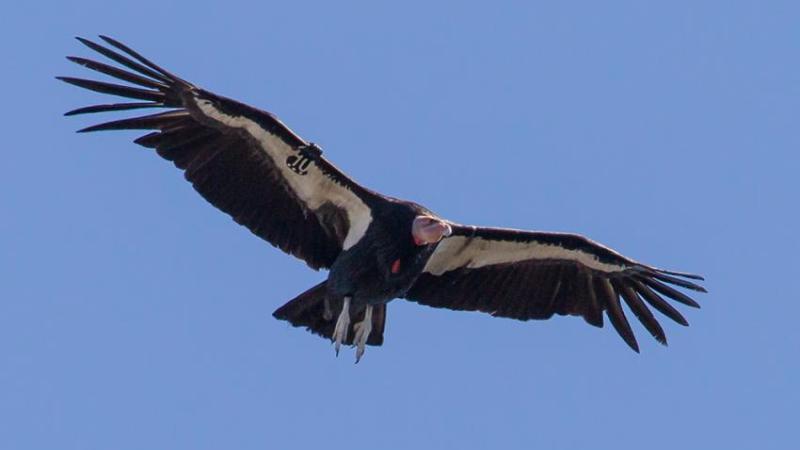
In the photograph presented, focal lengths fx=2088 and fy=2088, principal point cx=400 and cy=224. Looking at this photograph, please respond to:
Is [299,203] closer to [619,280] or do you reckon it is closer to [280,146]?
[280,146]

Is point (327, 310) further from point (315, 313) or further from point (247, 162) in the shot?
point (247, 162)

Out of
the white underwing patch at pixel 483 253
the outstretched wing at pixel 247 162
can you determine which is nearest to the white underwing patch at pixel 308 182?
the outstretched wing at pixel 247 162

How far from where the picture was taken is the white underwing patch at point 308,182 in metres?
21.8

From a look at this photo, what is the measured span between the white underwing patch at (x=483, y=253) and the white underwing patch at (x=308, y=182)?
1.25 metres

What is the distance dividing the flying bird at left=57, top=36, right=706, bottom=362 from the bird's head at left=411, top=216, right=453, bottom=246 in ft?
0.06

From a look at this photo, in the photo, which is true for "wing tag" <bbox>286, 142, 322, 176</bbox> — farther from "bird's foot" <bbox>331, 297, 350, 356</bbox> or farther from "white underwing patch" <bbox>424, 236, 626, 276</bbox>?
"white underwing patch" <bbox>424, 236, 626, 276</bbox>

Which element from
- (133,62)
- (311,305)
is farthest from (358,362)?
(133,62)

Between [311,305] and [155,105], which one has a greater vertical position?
[155,105]

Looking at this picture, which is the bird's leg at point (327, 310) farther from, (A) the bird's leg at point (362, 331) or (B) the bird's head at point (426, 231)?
(B) the bird's head at point (426, 231)

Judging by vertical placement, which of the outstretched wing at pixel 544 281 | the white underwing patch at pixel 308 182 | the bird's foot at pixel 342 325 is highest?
the white underwing patch at pixel 308 182

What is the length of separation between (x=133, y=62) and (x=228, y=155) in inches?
55.4

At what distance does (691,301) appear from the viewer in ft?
75.7

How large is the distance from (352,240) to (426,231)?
100 centimetres

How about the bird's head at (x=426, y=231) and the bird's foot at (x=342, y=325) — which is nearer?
the bird's head at (x=426, y=231)
